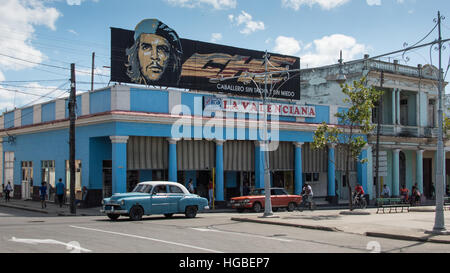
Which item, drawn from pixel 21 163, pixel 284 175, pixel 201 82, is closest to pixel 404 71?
pixel 284 175

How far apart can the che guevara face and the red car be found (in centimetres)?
932

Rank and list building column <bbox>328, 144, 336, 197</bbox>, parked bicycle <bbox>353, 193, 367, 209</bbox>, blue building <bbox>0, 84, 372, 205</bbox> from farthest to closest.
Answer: building column <bbox>328, 144, 336, 197</bbox>, parked bicycle <bbox>353, 193, 367, 209</bbox>, blue building <bbox>0, 84, 372, 205</bbox>

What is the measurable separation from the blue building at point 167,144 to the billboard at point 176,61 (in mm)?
1696

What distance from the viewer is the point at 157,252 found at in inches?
454

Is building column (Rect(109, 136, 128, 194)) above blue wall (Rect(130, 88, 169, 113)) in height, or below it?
below

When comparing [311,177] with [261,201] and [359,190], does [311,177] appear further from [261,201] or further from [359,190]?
[261,201]

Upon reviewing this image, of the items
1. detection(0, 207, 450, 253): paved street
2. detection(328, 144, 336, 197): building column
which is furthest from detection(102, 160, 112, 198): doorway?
detection(328, 144, 336, 197): building column

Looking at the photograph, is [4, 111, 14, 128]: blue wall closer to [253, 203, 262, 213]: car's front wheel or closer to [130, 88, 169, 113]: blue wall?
[130, 88, 169, 113]: blue wall

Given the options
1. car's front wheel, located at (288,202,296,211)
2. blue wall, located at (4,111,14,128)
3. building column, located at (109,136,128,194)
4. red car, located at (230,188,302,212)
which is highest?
blue wall, located at (4,111,14,128)

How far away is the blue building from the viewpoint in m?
27.4

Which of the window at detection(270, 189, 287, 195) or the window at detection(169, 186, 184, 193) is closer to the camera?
the window at detection(169, 186, 184, 193)

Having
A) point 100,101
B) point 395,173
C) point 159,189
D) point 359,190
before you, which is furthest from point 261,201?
point 395,173

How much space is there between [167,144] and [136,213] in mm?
8915
